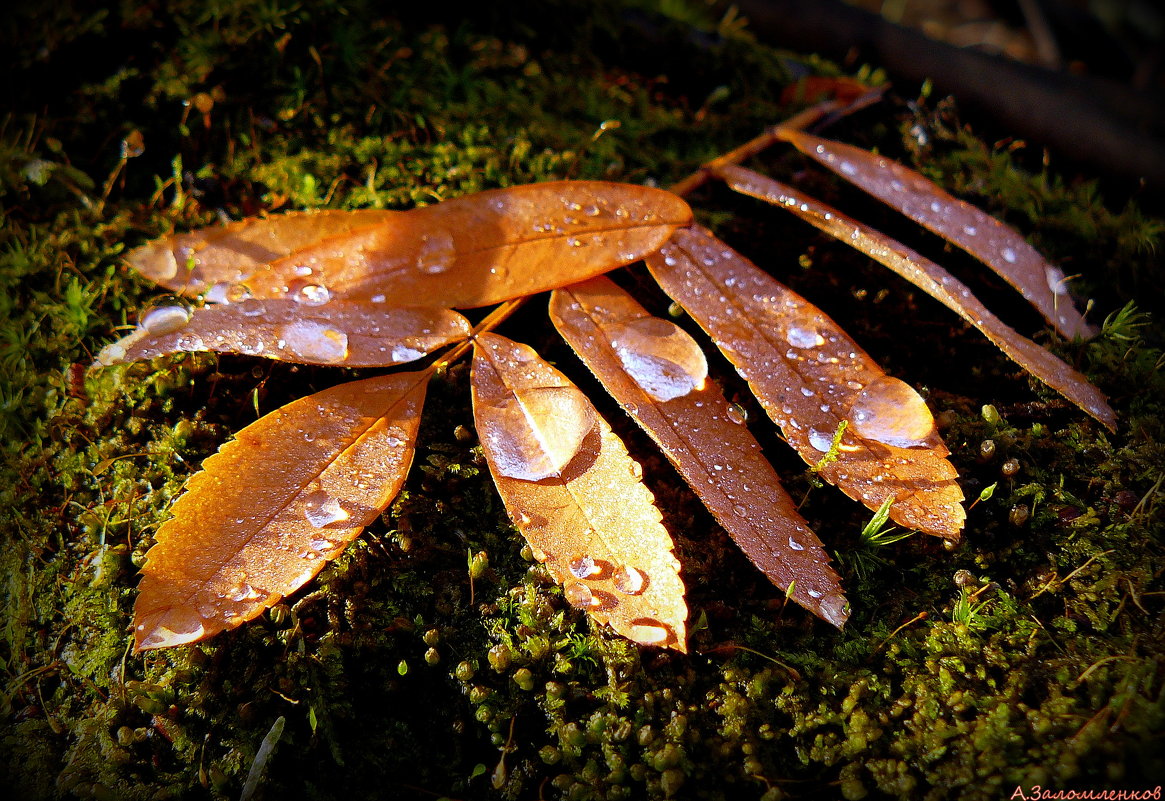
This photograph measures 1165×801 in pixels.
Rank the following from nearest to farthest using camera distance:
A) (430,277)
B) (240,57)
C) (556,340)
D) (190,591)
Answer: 1. (190,591)
2. (430,277)
3. (556,340)
4. (240,57)

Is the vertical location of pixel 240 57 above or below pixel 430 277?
above

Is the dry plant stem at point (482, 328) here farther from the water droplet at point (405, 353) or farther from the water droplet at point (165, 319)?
the water droplet at point (165, 319)

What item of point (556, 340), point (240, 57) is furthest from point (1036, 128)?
point (240, 57)

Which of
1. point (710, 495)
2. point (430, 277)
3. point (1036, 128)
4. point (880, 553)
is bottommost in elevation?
point (880, 553)

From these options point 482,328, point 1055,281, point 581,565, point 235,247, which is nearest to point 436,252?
point 482,328

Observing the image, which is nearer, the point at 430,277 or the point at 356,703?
→ the point at 356,703

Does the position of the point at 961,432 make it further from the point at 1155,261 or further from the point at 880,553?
the point at 1155,261

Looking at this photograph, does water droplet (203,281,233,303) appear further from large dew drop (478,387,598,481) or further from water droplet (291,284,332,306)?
large dew drop (478,387,598,481)
